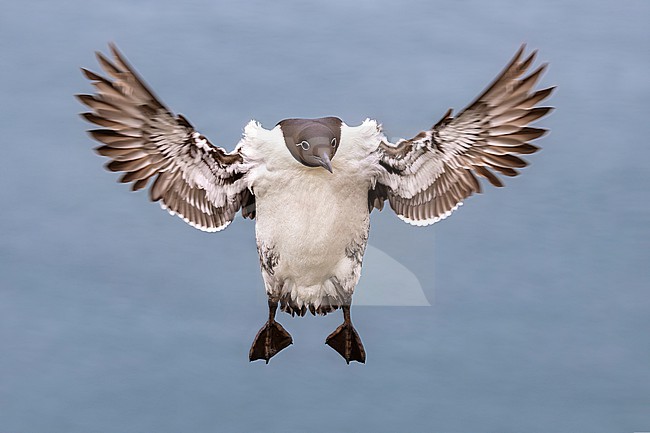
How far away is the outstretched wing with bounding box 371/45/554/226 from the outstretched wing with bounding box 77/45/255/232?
33.1 inches

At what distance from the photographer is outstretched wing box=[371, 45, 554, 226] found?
28.4 feet

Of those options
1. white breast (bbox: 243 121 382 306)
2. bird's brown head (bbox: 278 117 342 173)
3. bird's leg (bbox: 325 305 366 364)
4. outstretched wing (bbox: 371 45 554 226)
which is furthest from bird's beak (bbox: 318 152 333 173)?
bird's leg (bbox: 325 305 366 364)

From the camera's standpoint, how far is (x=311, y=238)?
870 centimetres

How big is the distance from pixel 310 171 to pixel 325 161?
40 cm

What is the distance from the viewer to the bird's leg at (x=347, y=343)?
30.0 ft

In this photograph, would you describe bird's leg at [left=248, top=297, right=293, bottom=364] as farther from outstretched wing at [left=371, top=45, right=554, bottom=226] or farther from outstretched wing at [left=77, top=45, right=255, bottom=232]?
outstretched wing at [left=371, top=45, right=554, bottom=226]

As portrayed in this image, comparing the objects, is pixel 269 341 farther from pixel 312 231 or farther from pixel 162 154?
pixel 162 154

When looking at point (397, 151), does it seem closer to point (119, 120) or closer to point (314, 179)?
point (314, 179)

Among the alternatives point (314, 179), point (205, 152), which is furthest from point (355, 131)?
point (205, 152)

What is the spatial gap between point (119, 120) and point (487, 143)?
1.95 metres

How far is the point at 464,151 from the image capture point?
8898 mm

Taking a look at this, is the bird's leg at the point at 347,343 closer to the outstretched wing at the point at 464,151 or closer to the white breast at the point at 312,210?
the white breast at the point at 312,210

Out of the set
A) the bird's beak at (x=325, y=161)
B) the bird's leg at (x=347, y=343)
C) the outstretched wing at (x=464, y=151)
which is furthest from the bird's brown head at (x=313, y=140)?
the bird's leg at (x=347, y=343)

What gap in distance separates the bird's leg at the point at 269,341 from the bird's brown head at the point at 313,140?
118 centimetres
